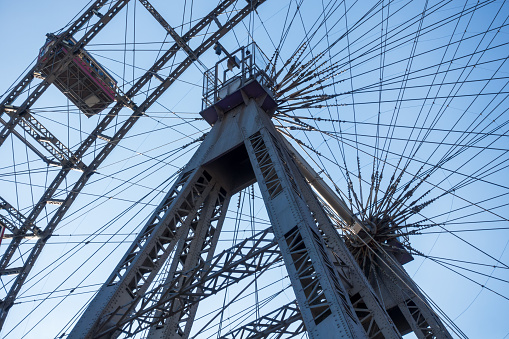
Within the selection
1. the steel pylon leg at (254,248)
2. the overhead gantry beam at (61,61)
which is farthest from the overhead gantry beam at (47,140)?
the steel pylon leg at (254,248)

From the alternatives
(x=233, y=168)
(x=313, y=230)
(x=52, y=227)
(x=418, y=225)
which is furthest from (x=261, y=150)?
(x=52, y=227)

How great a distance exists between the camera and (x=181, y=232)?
34.7 feet

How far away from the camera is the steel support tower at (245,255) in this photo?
24.7 ft

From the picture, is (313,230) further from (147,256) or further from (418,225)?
(418,225)

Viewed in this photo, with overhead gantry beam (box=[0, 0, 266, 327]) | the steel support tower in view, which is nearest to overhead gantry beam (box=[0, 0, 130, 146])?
overhead gantry beam (box=[0, 0, 266, 327])

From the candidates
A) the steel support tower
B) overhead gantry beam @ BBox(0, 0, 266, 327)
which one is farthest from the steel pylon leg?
overhead gantry beam @ BBox(0, 0, 266, 327)

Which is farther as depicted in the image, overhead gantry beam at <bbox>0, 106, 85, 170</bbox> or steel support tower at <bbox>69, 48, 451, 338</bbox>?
overhead gantry beam at <bbox>0, 106, 85, 170</bbox>

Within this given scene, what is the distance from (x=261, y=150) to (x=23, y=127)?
10.5 m

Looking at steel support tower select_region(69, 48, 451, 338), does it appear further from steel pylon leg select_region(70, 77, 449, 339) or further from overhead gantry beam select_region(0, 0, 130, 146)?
overhead gantry beam select_region(0, 0, 130, 146)

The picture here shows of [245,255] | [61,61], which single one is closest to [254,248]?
[245,255]

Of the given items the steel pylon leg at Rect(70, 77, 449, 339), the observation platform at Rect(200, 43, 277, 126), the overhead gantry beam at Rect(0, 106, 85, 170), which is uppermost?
the overhead gantry beam at Rect(0, 106, 85, 170)

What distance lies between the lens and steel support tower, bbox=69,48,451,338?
7535 mm

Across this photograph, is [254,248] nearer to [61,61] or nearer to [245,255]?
[245,255]

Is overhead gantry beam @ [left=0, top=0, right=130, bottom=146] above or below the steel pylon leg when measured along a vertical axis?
above
